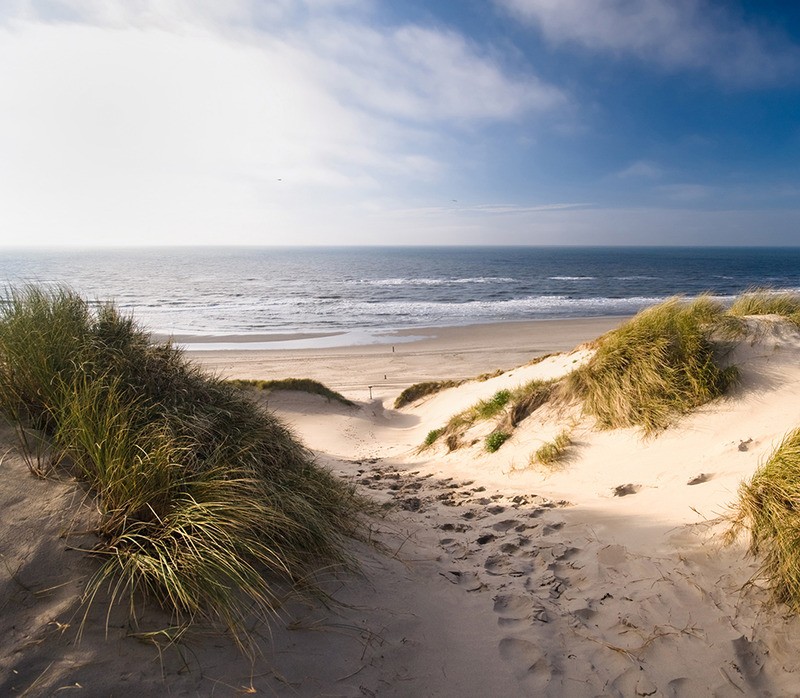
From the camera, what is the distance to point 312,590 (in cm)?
317

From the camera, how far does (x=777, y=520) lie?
3594mm

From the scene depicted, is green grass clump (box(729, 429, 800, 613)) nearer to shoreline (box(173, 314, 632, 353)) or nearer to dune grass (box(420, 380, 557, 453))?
dune grass (box(420, 380, 557, 453))

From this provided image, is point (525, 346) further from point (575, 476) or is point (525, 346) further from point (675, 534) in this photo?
point (675, 534)

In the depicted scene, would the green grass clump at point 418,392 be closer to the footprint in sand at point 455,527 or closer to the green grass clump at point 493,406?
the green grass clump at point 493,406

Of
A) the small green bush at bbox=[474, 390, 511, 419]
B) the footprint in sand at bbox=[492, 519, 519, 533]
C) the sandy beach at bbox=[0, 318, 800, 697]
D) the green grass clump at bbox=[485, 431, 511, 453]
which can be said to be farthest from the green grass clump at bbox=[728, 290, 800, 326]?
the footprint in sand at bbox=[492, 519, 519, 533]

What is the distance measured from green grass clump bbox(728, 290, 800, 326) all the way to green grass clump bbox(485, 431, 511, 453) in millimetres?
5318

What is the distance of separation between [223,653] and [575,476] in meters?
5.38

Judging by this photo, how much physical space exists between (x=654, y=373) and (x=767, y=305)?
15.6 feet

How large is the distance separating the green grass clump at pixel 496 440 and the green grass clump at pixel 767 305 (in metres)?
5.32

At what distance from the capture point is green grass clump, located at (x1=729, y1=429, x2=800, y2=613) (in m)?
3.30

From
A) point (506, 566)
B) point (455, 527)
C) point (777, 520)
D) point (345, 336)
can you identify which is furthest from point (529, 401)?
point (345, 336)

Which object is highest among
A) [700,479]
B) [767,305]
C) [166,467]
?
[767,305]

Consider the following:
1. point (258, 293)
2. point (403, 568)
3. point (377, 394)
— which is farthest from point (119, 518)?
point (258, 293)

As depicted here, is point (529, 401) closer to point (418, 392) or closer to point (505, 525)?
point (505, 525)
